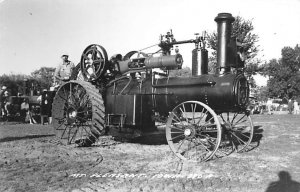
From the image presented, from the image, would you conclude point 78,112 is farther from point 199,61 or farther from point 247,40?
point 247,40

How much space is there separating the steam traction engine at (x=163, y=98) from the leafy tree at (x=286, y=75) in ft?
159

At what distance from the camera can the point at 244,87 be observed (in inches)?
303

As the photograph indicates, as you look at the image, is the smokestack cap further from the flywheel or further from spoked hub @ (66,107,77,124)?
spoked hub @ (66,107,77,124)

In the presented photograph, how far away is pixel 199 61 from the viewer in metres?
8.36

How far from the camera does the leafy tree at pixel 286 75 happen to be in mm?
53688

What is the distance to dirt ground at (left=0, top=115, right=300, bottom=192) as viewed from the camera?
5168 millimetres

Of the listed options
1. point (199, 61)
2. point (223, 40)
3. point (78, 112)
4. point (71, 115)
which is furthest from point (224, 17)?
point (71, 115)

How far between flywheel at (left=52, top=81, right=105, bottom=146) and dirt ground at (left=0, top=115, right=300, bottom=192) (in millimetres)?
408

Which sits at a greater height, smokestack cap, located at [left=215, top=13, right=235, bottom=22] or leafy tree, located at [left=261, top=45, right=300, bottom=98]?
leafy tree, located at [left=261, top=45, right=300, bottom=98]

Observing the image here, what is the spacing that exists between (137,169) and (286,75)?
53625 millimetres

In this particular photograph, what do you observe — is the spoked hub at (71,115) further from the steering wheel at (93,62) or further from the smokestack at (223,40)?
the smokestack at (223,40)

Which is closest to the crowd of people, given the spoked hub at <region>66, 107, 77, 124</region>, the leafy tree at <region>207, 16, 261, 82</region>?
the spoked hub at <region>66, 107, 77, 124</region>
